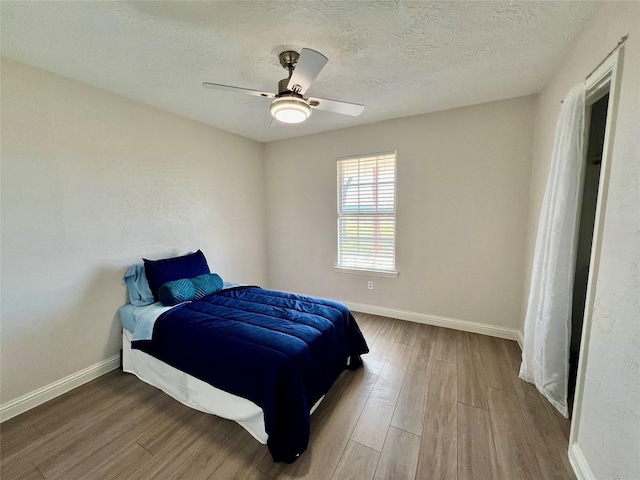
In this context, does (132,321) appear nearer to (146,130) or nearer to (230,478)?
(230,478)

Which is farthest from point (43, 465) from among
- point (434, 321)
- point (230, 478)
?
point (434, 321)

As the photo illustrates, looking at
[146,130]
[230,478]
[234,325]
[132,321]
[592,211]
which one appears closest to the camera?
[230,478]

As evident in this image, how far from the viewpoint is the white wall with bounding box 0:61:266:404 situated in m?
1.83

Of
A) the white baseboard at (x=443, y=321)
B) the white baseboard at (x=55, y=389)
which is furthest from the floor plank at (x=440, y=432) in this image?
the white baseboard at (x=55, y=389)

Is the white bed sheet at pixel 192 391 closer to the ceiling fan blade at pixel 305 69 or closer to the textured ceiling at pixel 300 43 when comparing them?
the ceiling fan blade at pixel 305 69

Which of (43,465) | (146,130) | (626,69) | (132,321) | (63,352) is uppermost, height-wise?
(146,130)

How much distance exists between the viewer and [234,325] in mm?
1890

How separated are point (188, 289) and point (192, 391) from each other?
0.90 metres

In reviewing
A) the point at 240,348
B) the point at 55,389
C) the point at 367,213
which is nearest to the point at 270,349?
the point at 240,348

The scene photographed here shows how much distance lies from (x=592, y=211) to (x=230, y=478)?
317cm

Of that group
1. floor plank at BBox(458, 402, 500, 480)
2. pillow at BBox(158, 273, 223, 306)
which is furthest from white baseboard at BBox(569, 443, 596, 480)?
→ pillow at BBox(158, 273, 223, 306)

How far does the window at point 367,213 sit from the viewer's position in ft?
10.7

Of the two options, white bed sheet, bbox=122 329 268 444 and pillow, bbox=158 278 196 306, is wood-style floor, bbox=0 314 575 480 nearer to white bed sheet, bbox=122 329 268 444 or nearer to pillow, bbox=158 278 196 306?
white bed sheet, bbox=122 329 268 444

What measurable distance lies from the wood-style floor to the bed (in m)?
0.13
